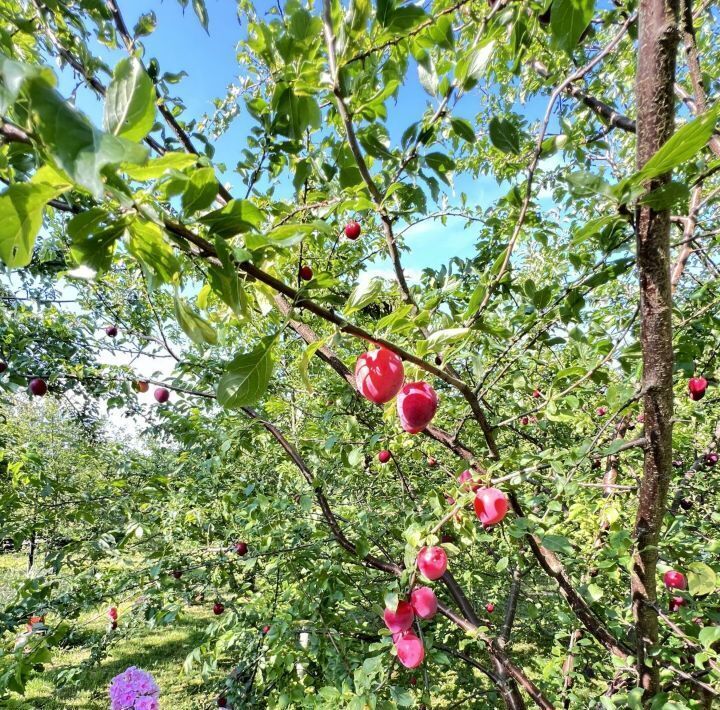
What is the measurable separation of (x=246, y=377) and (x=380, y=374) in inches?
9.7

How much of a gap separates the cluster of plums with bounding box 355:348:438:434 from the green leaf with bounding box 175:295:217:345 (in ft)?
0.86

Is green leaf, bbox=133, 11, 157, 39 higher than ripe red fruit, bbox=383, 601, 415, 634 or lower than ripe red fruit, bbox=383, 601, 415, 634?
higher

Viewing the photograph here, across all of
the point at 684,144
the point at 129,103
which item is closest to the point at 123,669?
the point at 129,103

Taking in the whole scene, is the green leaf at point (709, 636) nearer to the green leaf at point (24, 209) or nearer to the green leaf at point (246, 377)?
the green leaf at point (246, 377)

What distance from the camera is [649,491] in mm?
751

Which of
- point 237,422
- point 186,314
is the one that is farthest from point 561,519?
point 186,314

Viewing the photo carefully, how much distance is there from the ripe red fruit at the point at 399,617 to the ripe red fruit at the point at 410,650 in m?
0.03

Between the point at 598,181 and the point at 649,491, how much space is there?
0.59 meters

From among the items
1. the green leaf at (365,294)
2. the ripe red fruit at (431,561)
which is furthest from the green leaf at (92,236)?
the ripe red fruit at (431,561)

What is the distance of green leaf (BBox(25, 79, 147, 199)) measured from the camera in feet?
0.71

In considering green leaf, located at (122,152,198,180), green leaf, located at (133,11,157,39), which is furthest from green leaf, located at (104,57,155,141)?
green leaf, located at (133,11,157,39)

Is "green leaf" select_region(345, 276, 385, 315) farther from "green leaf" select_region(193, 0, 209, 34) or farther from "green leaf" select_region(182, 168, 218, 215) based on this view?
"green leaf" select_region(193, 0, 209, 34)

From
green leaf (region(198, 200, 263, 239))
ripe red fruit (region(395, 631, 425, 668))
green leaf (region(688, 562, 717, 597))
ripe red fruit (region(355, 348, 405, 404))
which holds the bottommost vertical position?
ripe red fruit (region(395, 631, 425, 668))

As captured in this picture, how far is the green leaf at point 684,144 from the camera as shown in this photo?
1.07 feet
